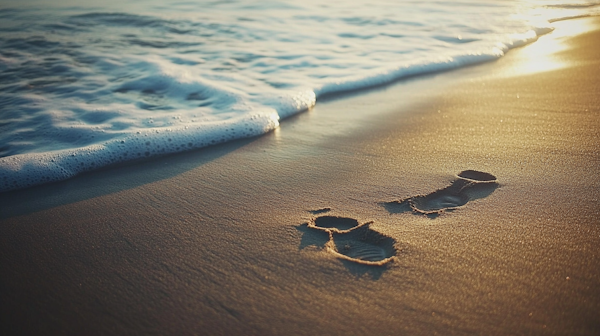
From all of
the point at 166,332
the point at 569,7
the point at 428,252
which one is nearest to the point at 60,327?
the point at 166,332

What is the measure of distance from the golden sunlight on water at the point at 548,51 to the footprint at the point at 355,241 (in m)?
3.03

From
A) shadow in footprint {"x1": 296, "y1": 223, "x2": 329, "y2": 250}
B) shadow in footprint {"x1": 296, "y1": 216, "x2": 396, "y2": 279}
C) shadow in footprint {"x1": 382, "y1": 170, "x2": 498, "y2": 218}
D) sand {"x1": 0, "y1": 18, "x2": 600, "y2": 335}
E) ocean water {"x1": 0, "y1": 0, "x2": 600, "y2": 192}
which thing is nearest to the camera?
sand {"x1": 0, "y1": 18, "x2": 600, "y2": 335}

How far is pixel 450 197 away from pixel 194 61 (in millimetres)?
3385

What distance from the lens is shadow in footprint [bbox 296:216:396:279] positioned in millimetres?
1642

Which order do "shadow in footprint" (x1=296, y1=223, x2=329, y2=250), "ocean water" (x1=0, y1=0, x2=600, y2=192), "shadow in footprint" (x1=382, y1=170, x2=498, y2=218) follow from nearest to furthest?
"shadow in footprint" (x1=296, y1=223, x2=329, y2=250)
"shadow in footprint" (x1=382, y1=170, x2=498, y2=218)
"ocean water" (x1=0, y1=0, x2=600, y2=192)

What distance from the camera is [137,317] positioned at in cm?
147

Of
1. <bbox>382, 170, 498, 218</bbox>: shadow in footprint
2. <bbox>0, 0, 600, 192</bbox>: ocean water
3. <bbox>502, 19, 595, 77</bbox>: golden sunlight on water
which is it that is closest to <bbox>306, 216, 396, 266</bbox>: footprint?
<bbox>382, 170, 498, 218</bbox>: shadow in footprint

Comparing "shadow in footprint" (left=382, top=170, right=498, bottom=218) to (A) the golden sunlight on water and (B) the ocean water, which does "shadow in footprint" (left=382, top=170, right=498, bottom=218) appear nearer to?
(B) the ocean water

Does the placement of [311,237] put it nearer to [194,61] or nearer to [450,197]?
[450,197]

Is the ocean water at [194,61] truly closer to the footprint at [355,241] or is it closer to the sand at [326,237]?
the sand at [326,237]

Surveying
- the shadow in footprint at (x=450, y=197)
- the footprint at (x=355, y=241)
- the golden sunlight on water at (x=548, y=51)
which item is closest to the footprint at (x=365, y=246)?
the footprint at (x=355, y=241)

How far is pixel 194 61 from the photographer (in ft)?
15.4

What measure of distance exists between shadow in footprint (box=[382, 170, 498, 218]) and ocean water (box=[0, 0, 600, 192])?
4.59 feet

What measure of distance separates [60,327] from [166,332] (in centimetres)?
36
